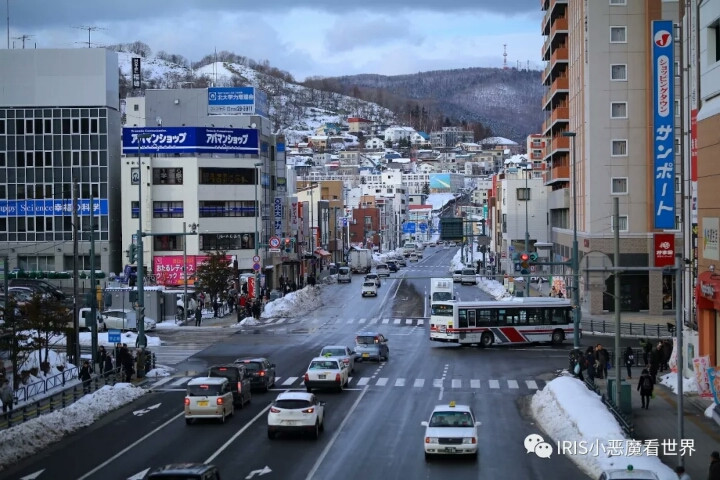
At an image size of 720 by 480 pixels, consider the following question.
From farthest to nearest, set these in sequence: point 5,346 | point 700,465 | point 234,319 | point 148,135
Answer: point 148,135 < point 234,319 < point 5,346 < point 700,465

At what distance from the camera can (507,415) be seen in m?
35.5

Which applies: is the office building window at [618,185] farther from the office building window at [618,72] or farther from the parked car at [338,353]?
the parked car at [338,353]

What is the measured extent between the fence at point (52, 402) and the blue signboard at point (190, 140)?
175 ft

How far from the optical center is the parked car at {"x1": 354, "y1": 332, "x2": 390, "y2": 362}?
51.2 m

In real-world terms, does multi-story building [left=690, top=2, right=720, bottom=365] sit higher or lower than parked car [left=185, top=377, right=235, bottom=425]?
higher

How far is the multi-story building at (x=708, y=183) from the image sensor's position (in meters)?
37.2

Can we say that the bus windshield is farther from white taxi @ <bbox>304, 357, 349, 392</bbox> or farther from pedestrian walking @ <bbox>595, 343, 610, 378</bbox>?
white taxi @ <bbox>304, 357, 349, 392</bbox>

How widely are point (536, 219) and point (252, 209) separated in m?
43.2

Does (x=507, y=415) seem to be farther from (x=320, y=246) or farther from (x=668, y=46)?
(x=320, y=246)

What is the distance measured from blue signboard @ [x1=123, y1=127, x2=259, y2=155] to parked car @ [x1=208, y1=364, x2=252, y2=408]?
200 feet

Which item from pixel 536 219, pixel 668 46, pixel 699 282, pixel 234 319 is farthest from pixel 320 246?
pixel 699 282

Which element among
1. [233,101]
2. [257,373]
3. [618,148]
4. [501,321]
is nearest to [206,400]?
[257,373]

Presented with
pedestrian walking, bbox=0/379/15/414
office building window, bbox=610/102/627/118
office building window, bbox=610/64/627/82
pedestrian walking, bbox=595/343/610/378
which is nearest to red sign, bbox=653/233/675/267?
pedestrian walking, bbox=595/343/610/378

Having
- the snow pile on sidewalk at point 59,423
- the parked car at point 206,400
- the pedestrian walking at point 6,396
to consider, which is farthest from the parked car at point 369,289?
the pedestrian walking at point 6,396
